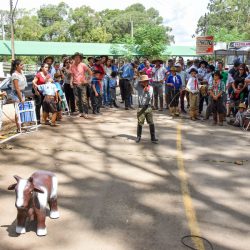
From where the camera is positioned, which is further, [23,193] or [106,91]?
[106,91]

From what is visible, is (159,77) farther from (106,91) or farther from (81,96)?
(81,96)

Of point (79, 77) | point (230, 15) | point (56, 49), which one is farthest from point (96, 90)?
point (230, 15)

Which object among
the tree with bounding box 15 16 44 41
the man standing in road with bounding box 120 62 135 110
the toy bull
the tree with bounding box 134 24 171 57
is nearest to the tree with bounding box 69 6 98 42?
the tree with bounding box 15 16 44 41

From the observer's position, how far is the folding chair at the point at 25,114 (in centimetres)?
996

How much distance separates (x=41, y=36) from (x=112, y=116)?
59.8 meters

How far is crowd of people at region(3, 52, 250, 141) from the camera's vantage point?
10891mm

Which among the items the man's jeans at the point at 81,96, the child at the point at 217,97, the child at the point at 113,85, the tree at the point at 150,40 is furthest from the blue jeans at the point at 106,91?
the tree at the point at 150,40

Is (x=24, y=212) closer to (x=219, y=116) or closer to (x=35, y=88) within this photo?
(x=35, y=88)

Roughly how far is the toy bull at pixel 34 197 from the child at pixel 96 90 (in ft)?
27.2

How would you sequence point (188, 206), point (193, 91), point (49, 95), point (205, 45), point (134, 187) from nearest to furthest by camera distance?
1. point (188, 206)
2. point (134, 187)
3. point (49, 95)
4. point (193, 91)
5. point (205, 45)

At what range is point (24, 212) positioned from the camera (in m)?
4.58

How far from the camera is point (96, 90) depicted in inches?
531

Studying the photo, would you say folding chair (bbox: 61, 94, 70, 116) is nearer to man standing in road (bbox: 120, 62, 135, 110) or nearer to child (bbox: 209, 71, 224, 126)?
man standing in road (bbox: 120, 62, 135, 110)

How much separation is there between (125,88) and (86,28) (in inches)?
2173
